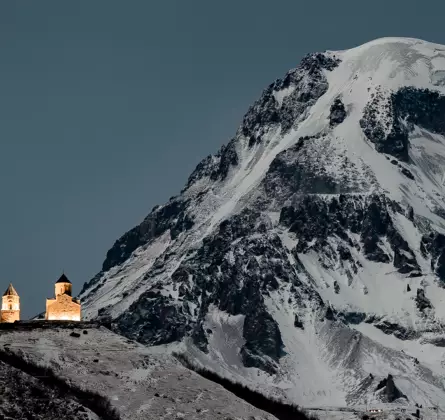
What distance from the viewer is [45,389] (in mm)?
180375

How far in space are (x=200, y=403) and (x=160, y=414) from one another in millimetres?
9566

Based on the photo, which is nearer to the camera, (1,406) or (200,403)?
(1,406)

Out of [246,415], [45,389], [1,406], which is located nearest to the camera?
[1,406]

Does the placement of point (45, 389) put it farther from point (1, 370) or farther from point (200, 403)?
point (200, 403)

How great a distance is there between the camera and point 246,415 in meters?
199

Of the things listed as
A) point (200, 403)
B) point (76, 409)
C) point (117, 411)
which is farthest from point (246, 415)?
point (76, 409)

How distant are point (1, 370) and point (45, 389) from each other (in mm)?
6581

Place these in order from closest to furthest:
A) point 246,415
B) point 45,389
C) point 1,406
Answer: point 1,406, point 45,389, point 246,415

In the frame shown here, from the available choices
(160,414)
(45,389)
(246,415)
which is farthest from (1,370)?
(246,415)

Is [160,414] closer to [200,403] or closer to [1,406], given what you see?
[200,403]

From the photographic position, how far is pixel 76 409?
174 m

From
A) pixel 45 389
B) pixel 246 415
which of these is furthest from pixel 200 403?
pixel 45 389

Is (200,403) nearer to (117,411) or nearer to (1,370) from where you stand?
(117,411)

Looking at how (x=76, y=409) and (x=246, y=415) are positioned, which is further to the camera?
(x=246, y=415)
